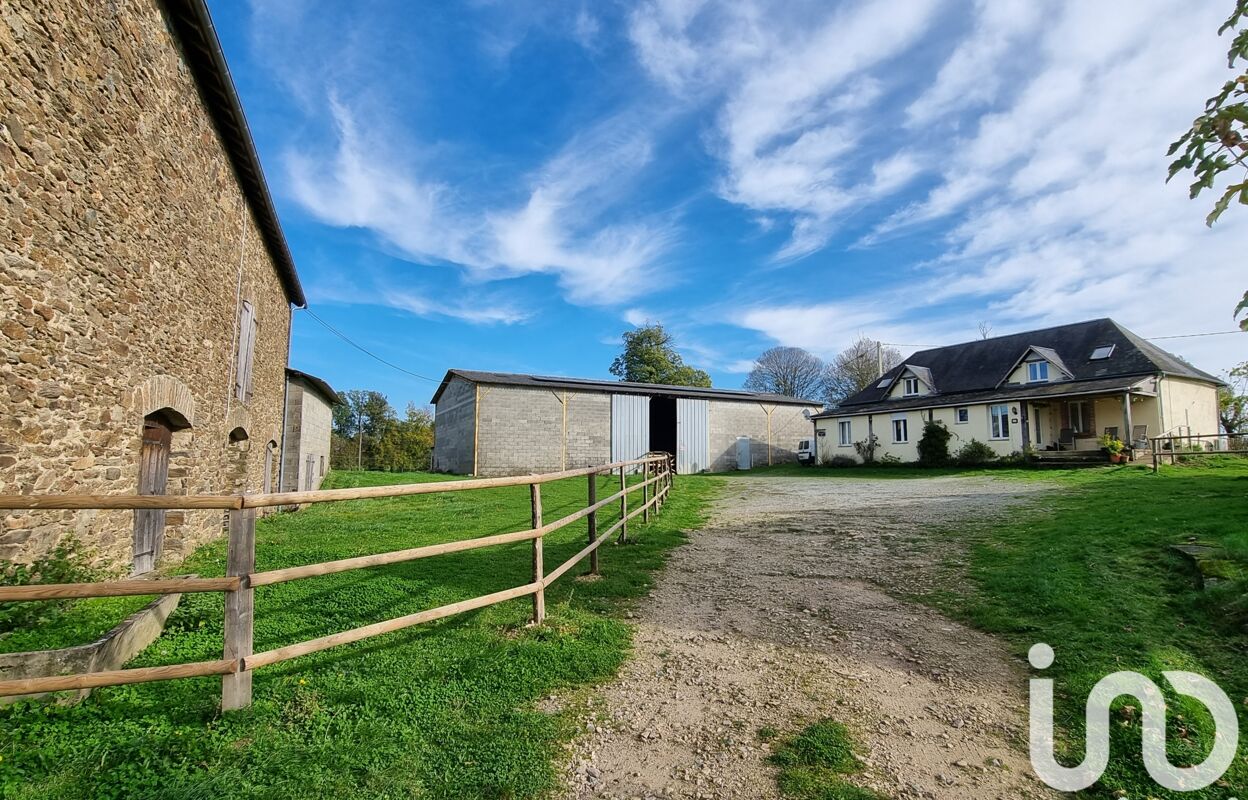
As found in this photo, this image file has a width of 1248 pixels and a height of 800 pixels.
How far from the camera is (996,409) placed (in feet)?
71.9

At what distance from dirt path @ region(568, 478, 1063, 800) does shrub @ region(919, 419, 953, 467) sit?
18.5 metres

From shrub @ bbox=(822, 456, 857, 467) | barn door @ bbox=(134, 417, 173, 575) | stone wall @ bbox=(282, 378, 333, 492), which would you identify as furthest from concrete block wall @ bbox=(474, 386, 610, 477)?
barn door @ bbox=(134, 417, 173, 575)

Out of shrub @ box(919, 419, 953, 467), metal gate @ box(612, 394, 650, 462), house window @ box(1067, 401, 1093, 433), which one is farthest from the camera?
metal gate @ box(612, 394, 650, 462)

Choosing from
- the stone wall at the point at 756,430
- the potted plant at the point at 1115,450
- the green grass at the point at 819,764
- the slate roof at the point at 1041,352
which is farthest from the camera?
the stone wall at the point at 756,430

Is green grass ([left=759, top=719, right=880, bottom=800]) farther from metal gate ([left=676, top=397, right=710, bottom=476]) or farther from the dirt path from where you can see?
metal gate ([left=676, top=397, right=710, bottom=476])

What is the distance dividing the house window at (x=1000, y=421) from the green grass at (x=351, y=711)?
21.4 meters

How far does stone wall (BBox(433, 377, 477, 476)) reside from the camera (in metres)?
21.9

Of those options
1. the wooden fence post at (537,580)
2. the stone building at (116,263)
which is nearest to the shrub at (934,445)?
the wooden fence post at (537,580)

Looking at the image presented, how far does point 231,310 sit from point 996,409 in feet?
80.3

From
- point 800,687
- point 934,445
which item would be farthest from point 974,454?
point 800,687

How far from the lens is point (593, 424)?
2381 centimetres

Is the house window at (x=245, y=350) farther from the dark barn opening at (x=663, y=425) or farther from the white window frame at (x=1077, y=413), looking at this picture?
the white window frame at (x=1077, y=413)

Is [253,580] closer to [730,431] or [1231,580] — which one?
[1231,580]

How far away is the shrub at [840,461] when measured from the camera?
2668cm
